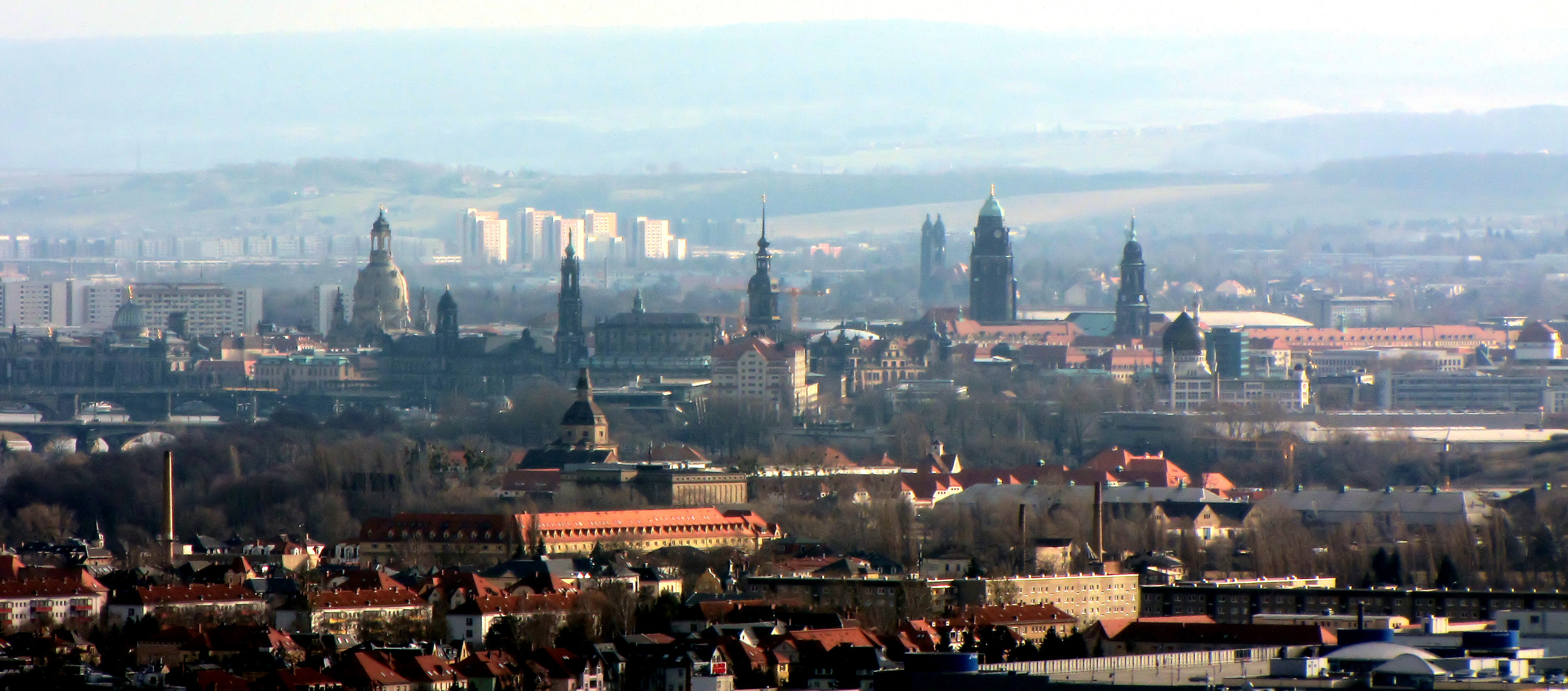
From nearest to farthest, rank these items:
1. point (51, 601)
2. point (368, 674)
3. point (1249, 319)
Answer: point (368, 674)
point (51, 601)
point (1249, 319)

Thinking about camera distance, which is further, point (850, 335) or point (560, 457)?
point (850, 335)

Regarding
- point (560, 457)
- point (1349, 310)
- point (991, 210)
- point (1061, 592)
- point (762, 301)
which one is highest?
point (991, 210)

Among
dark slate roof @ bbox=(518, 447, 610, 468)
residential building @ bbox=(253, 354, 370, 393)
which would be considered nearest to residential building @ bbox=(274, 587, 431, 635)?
dark slate roof @ bbox=(518, 447, 610, 468)

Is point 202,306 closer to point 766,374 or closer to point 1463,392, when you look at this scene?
point 766,374

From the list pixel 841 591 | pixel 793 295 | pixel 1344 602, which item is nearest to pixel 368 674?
pixel 841 591

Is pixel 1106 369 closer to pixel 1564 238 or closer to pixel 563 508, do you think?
pixel 563 508
